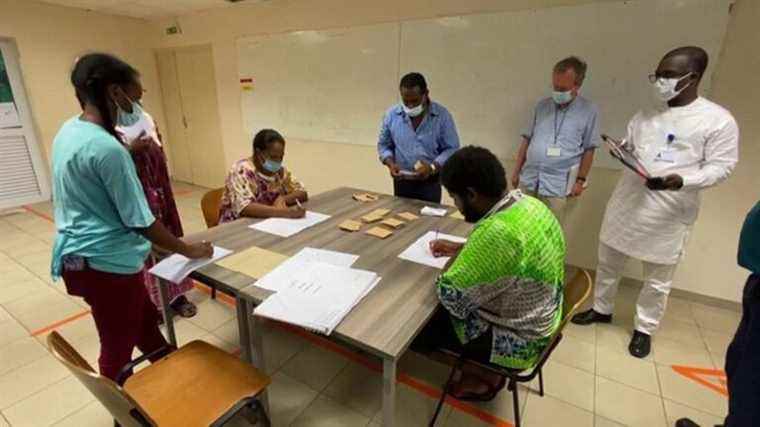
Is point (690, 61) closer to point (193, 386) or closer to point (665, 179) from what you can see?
point (665, 179)

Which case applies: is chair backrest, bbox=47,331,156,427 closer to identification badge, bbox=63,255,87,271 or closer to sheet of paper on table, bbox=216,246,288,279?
identification badge, bbox=63,255,87,271

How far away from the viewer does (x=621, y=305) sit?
270 centimetres

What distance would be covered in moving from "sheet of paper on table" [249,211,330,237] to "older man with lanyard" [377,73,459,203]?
777mm

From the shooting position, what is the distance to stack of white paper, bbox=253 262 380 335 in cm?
111

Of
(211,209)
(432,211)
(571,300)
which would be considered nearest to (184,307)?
(211,209)

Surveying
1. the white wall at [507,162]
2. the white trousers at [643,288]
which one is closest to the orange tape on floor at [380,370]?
the white trousers at [643,288]

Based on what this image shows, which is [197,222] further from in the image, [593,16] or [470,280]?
[593,16]

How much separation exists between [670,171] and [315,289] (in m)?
1.98

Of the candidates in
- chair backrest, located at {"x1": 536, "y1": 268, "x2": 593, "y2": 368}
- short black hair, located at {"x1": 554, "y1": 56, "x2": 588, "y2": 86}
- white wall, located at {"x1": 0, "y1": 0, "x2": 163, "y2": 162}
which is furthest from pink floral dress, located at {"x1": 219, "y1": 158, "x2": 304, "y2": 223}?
white wall, located at {"x1": 0, "y1": 0, "x2": 163, "y2": 162}

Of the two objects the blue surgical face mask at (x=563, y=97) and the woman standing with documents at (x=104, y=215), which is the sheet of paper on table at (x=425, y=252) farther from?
the blue surgical face mask at (x=563, y=97)

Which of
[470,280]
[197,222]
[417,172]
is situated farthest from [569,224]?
[197,222]

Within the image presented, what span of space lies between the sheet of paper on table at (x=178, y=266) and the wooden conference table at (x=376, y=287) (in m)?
0.05

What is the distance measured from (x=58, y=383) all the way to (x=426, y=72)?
3.45 m

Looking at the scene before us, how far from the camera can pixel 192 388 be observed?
4.18ft
